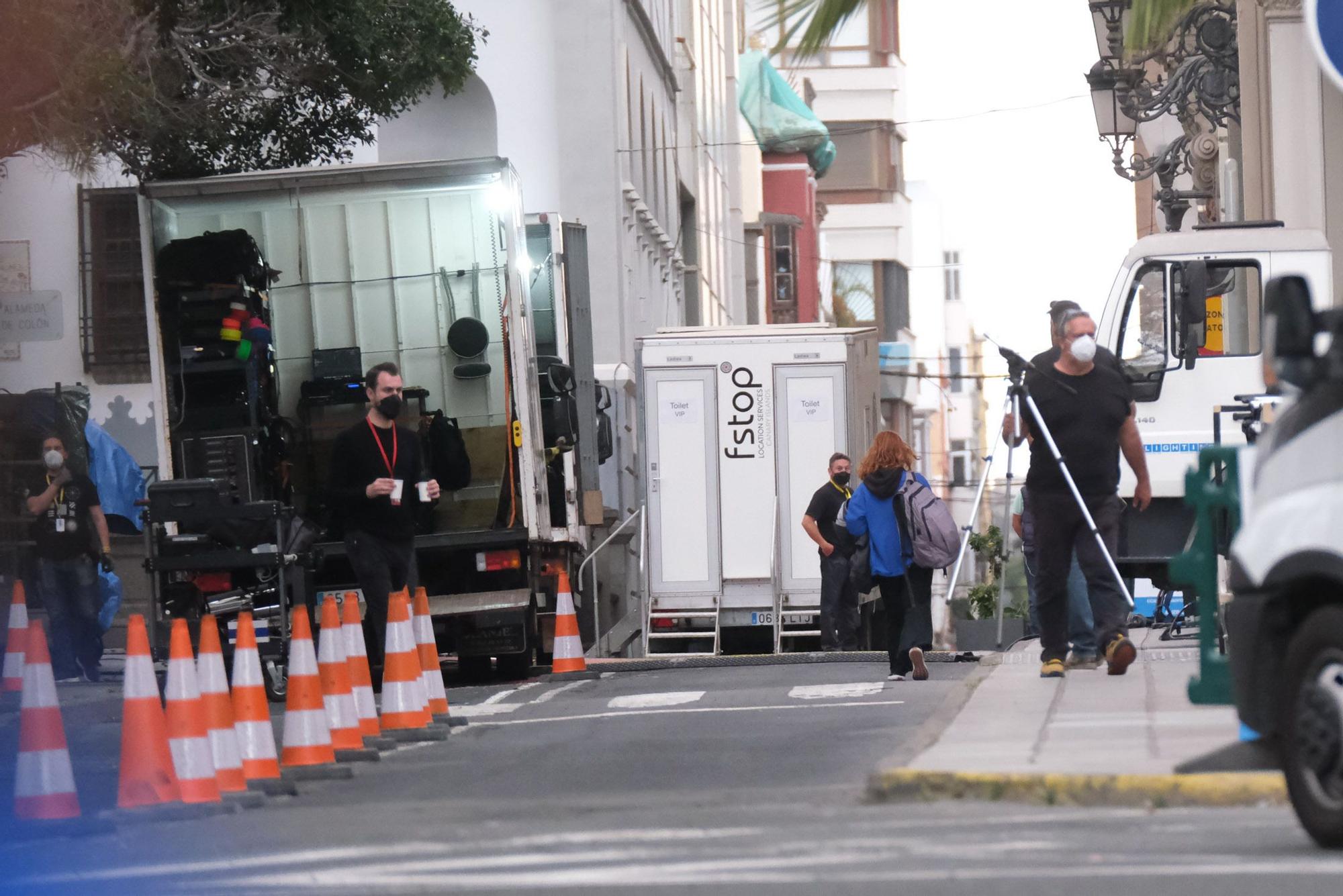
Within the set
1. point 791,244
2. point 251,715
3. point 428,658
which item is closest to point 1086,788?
point 251,715

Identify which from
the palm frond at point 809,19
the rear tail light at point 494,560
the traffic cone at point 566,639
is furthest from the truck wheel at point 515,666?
the palm frond at point 809,19

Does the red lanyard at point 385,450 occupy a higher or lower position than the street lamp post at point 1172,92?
lower

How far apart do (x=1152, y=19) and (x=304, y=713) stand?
507 centimetres

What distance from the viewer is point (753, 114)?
70.6 m

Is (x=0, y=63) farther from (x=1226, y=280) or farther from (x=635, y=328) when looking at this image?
(x=635, y=328)

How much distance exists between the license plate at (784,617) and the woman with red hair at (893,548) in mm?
6457

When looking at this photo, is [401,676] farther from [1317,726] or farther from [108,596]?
[108,596]

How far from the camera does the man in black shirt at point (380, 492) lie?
14.1 metres

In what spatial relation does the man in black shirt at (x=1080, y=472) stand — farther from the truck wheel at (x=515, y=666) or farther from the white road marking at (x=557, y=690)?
the truck wheel at (x=515, y=666)

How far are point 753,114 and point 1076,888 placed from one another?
65067 millimetres

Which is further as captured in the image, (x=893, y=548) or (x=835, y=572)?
(x=835, y=572)

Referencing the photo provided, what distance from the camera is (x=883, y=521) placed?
15320 mm

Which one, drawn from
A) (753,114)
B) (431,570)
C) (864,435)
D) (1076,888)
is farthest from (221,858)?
(753,114)

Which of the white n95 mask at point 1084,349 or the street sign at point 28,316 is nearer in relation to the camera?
the white n95 mask at point 1084,349
